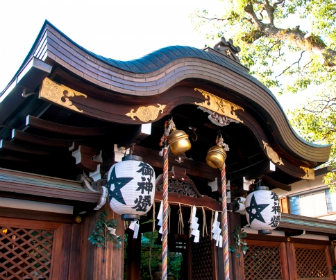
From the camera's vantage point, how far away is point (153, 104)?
468 cm

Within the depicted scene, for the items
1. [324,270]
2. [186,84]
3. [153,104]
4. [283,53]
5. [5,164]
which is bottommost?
[324,270]

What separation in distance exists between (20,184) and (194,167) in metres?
2.96

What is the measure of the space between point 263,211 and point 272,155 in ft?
3.45

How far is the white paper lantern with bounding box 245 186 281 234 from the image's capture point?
18.8ft

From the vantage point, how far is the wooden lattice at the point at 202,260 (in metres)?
6.31

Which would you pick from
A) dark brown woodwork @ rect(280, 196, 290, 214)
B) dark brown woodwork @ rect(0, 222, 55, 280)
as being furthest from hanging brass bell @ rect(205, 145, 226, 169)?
dark brown woodwork @ rect(280, 196, 290, 214)

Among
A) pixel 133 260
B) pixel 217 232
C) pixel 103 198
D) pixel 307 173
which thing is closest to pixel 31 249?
pixel 103 198

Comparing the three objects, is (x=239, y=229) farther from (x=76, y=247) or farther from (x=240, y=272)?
(x=76, y=247)

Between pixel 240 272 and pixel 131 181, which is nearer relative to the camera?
pixel 131 181

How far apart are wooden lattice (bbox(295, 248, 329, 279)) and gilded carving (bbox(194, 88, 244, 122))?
172 inches

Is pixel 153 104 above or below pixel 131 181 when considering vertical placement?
above

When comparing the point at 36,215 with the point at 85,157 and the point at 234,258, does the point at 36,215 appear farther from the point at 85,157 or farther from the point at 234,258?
the point at 234,258

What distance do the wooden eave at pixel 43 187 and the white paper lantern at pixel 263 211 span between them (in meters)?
2.73

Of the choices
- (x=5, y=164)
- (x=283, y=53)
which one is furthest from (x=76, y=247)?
(x=283, y=53)
